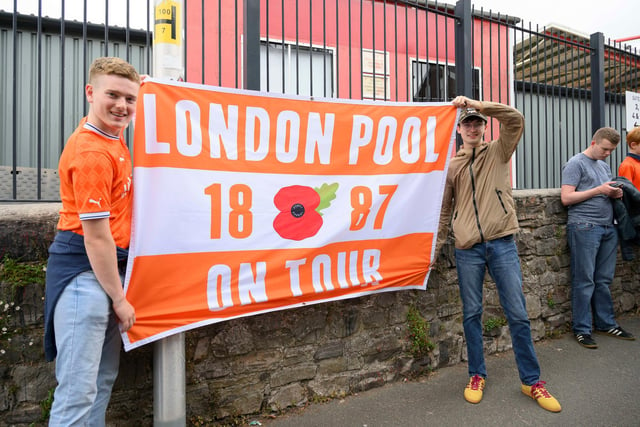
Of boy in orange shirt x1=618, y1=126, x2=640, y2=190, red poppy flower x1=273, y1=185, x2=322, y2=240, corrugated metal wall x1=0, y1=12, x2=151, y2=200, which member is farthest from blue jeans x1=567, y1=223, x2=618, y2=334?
corrugated metal wall x1=0, y1=12, x2=151, y2=200

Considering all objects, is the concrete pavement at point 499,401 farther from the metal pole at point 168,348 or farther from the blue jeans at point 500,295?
the metal pole at point 168,348

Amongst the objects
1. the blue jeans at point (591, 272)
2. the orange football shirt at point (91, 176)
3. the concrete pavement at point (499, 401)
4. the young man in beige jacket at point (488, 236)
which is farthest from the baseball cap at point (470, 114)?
the orange football shirt at point (91, 176)

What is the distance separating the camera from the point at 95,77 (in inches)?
75.4

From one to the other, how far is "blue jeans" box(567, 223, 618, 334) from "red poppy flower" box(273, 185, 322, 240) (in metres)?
2.96

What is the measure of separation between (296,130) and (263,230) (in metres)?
0.67

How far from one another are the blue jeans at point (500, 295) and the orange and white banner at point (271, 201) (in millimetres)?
380

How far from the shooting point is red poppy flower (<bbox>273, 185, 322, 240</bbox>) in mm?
2842

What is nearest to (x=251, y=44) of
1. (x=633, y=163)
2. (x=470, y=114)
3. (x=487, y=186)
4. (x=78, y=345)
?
(x=470, y=114)

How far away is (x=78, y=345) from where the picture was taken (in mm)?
1832

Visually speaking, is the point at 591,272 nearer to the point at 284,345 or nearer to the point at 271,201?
the point at 284,345

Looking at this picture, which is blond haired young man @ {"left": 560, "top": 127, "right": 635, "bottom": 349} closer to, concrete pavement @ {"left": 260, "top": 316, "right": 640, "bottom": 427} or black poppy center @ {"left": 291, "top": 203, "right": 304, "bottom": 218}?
concrete pavement @ {"left": 260, "top": 316, "right": 640, "bottom": 427}

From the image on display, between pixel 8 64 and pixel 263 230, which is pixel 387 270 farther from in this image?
pixel 8 64

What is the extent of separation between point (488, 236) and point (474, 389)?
42.9 inches

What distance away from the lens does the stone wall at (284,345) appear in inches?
93.1
